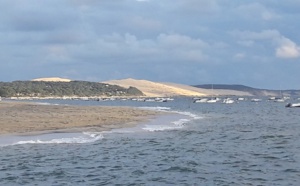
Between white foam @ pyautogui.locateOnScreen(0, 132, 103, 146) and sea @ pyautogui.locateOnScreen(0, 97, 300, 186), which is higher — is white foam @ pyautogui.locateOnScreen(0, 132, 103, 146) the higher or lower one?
the higher one

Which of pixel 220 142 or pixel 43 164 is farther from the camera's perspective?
pixel 220 142

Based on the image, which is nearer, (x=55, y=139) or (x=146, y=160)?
(x=146, y=160)

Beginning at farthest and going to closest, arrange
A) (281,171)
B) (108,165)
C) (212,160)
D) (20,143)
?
(20,143), (212,160), (108,165), (281,171)

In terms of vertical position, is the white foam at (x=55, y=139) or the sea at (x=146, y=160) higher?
the white foam at (x=55, y=139)

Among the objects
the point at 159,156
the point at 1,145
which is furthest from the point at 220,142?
the point at 1,145

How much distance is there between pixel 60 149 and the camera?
2892 cm

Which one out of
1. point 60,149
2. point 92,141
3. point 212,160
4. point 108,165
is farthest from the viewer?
point 92,141

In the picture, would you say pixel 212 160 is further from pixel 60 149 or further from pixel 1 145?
pixel 1 145

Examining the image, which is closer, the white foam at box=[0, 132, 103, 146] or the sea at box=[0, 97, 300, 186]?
the sea at box=[0, 97, 300, 186]

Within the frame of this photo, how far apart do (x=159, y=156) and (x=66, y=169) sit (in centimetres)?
639

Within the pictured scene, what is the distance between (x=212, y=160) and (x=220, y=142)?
9.13 m

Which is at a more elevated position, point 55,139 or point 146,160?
point 55,139

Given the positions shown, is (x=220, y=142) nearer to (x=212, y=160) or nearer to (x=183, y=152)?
(x=183, y=152)

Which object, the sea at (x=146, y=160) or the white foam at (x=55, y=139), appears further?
the white foam at (x=55, y=139)
